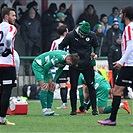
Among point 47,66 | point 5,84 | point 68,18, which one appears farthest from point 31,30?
point 5,84

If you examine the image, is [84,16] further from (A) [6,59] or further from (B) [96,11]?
(A) [6,59]

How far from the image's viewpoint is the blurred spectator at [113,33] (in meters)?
25.8

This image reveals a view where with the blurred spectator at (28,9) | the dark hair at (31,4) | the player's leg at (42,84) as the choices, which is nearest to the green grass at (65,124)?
the player's leg at (42,84)

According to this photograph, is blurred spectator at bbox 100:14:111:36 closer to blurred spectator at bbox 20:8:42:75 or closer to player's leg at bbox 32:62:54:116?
blurred spectator at bbox 20:8:42:75

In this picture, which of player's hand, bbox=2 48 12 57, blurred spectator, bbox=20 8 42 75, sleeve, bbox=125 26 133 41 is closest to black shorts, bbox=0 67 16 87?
player's hand, bbox=2 48 12 57

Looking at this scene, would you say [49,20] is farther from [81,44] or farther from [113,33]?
[81,44]

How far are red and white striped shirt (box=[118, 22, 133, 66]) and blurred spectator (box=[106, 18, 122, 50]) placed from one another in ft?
41.4

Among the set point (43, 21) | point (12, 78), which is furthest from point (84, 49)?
point (43, 21)

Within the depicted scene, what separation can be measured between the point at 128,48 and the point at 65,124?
1.97 meters

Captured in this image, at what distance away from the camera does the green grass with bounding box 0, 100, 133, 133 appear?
41.0ft

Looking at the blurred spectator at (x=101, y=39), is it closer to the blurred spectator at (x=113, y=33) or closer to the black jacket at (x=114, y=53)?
the blurred spectator at (x=113, y=33)

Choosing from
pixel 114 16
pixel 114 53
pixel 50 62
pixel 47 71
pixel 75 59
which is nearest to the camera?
pixel 75 59

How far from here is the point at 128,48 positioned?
1297 centimetres

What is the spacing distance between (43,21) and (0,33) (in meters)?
12.6
